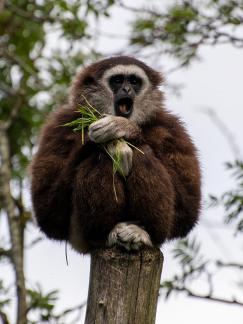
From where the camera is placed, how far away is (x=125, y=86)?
9023 mm

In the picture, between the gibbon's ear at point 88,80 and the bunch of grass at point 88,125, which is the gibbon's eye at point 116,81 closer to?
the gibbon's ear at point 88,80

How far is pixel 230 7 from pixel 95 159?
11.2ft

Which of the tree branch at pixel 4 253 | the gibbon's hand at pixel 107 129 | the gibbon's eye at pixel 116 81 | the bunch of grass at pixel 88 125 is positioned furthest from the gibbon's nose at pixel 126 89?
the tree branch at pixel 4 253

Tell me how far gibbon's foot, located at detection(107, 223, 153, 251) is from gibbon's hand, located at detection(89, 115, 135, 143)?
82 cm

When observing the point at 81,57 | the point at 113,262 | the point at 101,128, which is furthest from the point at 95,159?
the point at 81,57

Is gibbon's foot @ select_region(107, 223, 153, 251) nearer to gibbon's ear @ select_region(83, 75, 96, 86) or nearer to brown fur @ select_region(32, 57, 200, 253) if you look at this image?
brown fur @ select_region(32, 57, 200, 253)

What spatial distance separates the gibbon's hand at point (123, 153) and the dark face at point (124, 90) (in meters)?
1.08

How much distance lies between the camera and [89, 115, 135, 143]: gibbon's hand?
7711 mm

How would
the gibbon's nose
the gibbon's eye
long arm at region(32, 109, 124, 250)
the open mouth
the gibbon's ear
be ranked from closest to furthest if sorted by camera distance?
long arm at region(32, 109, 124, 250) < the open mouth < the gibbon's nose < the gibbon's eye < the gibbon's ear

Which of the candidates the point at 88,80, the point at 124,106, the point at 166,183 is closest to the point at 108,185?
the point at 166,183

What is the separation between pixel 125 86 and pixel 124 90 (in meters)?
0.07

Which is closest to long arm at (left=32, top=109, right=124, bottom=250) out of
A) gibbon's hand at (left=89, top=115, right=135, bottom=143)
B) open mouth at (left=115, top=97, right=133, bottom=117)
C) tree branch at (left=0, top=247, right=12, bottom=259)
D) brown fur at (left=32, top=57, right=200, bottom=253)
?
brown fur at (left=32, top=57, right=200, bottom=253)

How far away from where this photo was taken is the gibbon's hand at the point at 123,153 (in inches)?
299

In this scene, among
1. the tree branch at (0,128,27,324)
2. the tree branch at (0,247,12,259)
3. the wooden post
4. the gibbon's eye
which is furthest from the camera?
the tree branch at (0,247,12,259)
